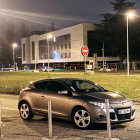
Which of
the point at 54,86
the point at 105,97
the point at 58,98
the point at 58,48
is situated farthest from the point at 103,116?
the point at 58,48

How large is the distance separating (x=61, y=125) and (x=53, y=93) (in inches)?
39.2

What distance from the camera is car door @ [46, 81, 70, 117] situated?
8250mm

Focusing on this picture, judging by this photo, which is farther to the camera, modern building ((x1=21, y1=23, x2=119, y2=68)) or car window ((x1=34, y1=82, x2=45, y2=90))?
modern building ((x1=21, y1=23, x2=119, y2=68))

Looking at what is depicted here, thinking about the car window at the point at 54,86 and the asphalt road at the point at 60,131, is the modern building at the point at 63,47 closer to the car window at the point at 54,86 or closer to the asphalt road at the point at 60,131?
the car window at the point at 54,86

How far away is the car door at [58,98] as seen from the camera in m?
8.25

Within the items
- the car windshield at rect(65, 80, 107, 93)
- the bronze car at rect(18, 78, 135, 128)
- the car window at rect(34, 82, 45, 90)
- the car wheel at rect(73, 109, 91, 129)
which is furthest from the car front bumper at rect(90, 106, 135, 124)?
the car window at rect(34, 82, 45, 90)

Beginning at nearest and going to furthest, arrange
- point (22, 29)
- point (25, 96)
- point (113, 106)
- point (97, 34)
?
point (113, 106) → point (25, 96) → point (97, 34) → point (22, 29)

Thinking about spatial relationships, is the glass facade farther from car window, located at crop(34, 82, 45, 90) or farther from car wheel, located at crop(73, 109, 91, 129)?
car wheel, located at crop(73, 109, 91, 129)

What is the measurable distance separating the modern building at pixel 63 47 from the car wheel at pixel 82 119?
243 feet

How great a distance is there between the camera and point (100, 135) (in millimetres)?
7102

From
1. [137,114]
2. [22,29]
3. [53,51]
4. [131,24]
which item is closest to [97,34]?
[131,24]

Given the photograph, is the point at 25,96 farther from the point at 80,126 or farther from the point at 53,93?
the point at 80,126

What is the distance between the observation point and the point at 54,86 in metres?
8.91

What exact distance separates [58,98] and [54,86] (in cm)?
59
